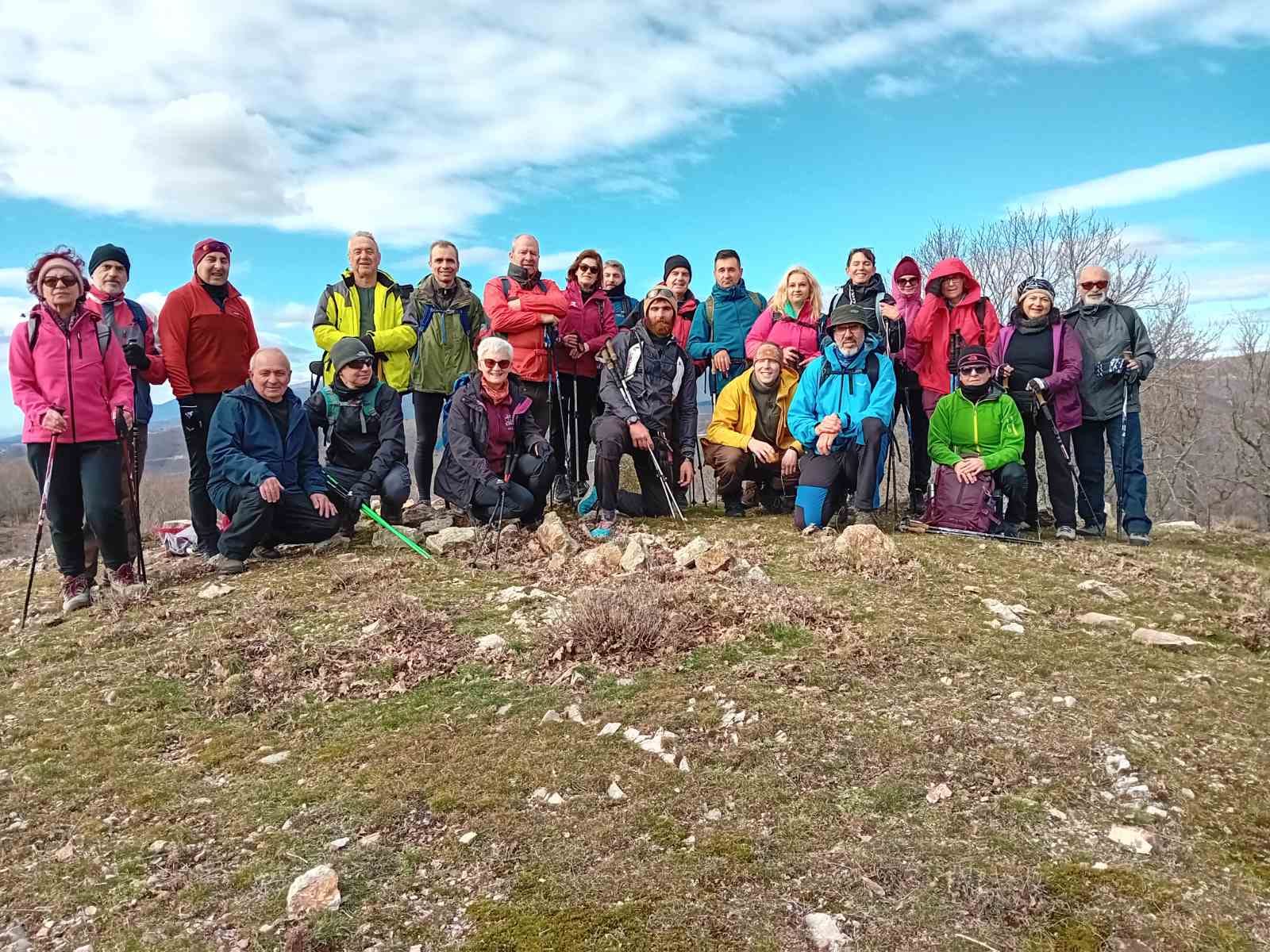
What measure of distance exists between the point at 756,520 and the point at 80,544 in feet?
20.3

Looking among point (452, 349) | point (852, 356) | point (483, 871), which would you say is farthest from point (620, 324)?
point (483, 871)

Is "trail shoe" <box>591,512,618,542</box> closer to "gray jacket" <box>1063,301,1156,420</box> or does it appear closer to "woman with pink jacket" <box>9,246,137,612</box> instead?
"woman with pink jacket" <box>9,246,137,612</box>

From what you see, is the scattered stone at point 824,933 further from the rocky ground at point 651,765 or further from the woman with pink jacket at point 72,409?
the woman with pink jacket at point 72,409

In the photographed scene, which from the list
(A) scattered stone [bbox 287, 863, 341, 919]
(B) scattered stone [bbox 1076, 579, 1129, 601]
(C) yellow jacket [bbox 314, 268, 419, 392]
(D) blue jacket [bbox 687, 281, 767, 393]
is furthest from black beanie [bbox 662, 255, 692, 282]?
(A) scattered stone [bbox 287, 863, 341, 919]

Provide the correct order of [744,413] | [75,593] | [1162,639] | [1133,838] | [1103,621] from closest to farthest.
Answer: [1133,838]
[1162,639]
[1103,621]
[75,593]
[744,413]

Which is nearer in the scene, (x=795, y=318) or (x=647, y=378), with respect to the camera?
(x=647, y=378)

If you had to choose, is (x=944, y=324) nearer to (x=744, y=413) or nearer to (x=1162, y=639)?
(x=744, y=413)

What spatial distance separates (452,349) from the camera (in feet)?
28.1

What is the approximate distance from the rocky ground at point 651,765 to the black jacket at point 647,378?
2565 millimetres

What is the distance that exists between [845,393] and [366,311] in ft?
16.1

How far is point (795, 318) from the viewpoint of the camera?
887 cm

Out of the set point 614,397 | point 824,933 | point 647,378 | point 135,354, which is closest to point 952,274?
point 647,378

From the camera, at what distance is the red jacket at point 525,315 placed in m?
8.31

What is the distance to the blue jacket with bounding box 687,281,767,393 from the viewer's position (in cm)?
934
